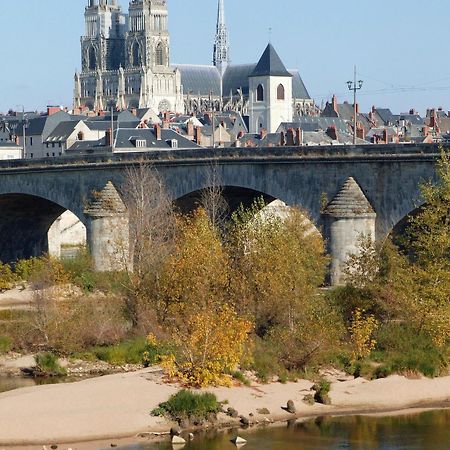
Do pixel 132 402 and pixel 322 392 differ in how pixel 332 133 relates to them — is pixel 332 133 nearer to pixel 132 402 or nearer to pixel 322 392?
pixel 322 392

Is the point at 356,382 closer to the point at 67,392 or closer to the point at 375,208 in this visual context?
the point at 67,392

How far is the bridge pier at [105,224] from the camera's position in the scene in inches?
2697

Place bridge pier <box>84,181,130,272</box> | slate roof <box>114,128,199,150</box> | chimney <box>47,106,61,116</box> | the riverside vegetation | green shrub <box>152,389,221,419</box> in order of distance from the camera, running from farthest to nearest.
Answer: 1. chimney <box>47,106,61,116</box>
2. slate roof <box>114,128,199,150</box>
3. bridge pier <box>84,181,130,272</box>
4. the riverside vegetation
5. green shrub <box>152,389,221,419</box>

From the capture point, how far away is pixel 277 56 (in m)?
179

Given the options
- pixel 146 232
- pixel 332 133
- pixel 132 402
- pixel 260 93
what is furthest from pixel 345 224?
pixel 260 93

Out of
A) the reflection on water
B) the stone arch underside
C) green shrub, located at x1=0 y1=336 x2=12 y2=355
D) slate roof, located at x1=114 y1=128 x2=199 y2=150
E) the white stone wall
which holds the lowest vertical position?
the reflection on water

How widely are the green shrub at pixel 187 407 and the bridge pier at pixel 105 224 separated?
1099 inches

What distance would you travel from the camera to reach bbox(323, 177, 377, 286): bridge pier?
56.8 m

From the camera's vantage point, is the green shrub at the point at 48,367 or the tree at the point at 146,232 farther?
the tree at the point at 146,232

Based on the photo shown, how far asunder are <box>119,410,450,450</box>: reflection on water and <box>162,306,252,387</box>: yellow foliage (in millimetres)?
3266

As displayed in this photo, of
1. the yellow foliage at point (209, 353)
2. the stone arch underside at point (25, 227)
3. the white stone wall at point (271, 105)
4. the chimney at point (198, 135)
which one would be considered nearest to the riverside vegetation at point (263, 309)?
the yellow foliage at point (209, 353)

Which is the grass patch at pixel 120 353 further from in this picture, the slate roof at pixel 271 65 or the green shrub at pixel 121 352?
the slate roof at pixel 271 65

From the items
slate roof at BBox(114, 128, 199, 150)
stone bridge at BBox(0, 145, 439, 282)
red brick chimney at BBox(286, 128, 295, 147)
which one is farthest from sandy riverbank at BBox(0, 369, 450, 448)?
red brick chimney at BBox(286, 128, 295, 147)

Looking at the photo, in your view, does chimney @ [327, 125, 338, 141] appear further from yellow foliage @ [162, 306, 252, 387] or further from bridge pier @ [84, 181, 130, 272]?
yellow foliage @ [162, 306, 252, 387]
